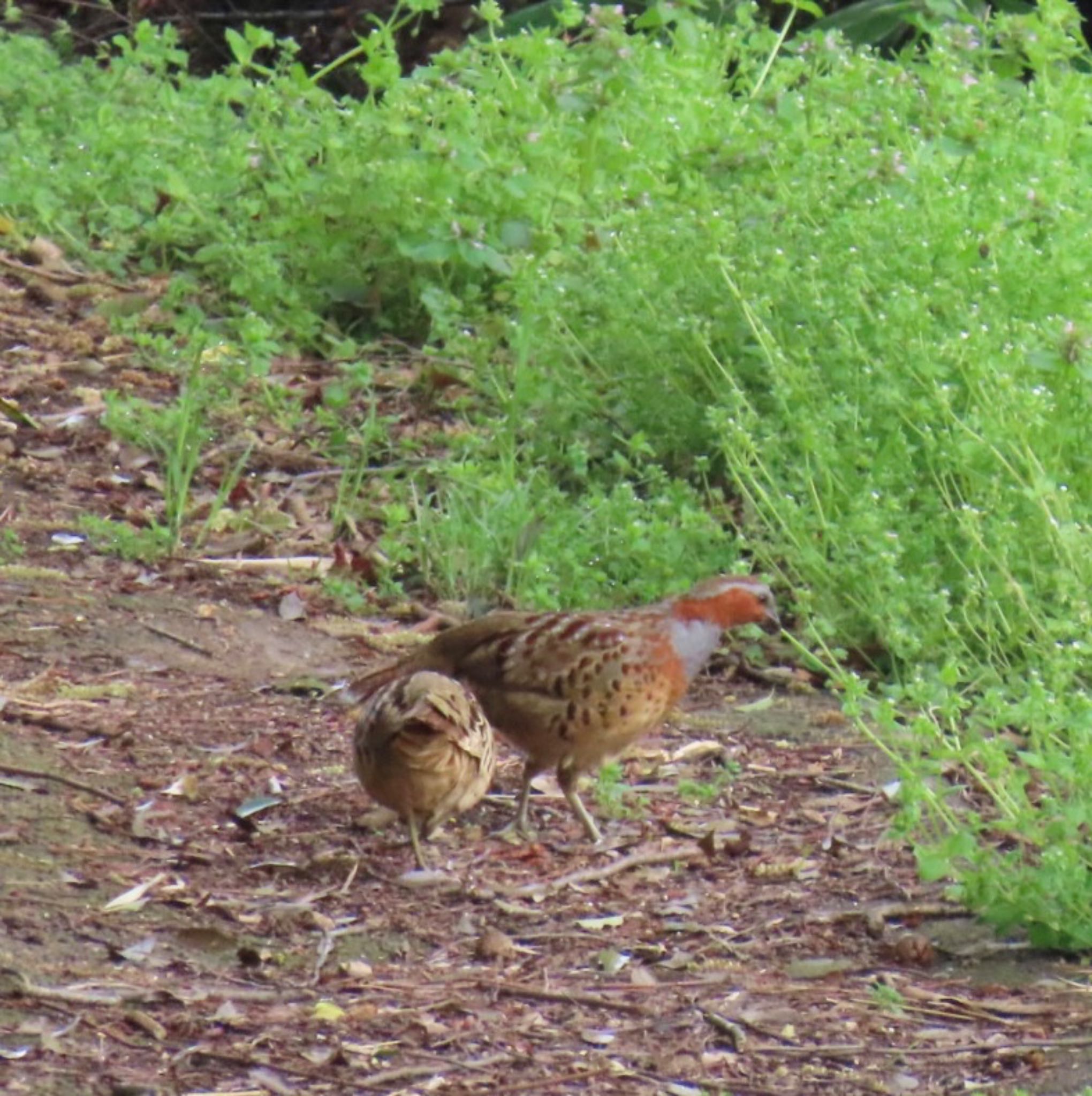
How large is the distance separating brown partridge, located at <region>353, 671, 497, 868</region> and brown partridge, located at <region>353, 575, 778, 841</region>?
0.77 feet

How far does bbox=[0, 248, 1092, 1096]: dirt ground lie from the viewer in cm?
436

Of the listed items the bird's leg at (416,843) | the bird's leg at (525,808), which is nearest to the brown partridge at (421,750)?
the bird's leg at (416,843)

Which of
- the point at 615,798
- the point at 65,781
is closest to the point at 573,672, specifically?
the point at 615,798

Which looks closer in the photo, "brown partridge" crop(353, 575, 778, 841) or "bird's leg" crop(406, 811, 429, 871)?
"bird's leg" crop(406, 811, 429, 871)

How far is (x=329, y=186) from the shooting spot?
9.28 metres

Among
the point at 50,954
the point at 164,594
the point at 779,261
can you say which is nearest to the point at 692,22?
the point at 779,261

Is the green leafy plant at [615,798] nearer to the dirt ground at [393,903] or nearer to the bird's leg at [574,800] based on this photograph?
the dirt ground at [393,903]

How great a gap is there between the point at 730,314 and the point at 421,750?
8.52 ft

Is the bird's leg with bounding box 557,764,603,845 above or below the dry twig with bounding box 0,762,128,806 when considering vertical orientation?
above

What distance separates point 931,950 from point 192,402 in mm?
3926

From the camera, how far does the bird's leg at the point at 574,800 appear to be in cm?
577

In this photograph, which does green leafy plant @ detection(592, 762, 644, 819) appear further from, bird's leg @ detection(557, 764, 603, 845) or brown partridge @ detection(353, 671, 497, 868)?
brown partridge @ detection(353, 671, 497, 868)

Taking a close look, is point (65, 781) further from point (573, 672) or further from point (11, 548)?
point (11, 548)

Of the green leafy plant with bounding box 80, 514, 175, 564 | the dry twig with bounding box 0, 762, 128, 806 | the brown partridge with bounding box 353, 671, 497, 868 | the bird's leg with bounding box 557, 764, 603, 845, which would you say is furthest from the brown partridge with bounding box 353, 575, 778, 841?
the green leafy plant with bounding box 80, 514, 175, 564
